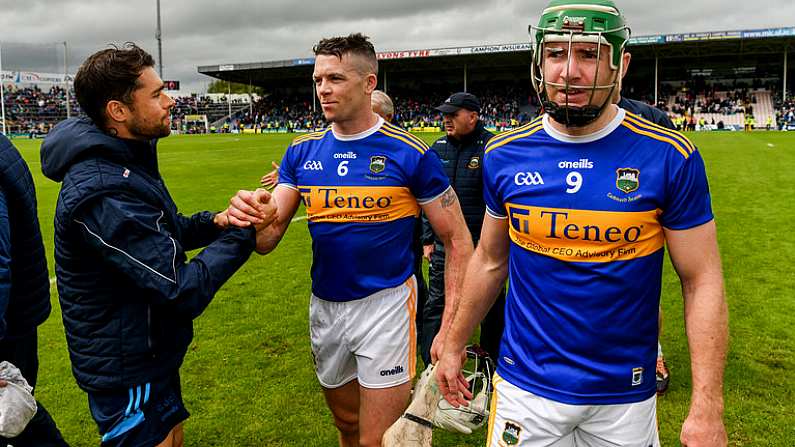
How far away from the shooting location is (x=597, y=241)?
220cm

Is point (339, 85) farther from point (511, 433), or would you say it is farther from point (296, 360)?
point (296, 360)

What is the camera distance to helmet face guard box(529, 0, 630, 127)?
2152 mm

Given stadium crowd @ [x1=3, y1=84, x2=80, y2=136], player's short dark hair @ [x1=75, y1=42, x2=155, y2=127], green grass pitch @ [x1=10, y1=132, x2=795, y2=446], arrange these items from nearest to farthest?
1. player's short dark hair @ [x1=75, y1=42, x2=155, y2=127]
2. green grass pitch @ [x1=10, y1=132, x2=795, y2=446]
3. stadium crowd @ [x1=3, y1=84, x2=80, y2=136]

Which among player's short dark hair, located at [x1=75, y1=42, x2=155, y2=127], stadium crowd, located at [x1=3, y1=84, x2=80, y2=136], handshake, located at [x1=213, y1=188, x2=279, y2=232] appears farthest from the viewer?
stadium crowd, located at [x1=3, y1=84, x2=80, y2=136]

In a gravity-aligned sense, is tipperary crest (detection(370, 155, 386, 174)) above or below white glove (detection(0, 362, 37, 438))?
above

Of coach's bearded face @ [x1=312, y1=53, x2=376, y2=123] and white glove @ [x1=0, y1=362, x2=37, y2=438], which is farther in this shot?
coach's bearded face @ [x1=312, y1=53, x2=376, y2=123]

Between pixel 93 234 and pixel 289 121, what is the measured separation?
60681mm

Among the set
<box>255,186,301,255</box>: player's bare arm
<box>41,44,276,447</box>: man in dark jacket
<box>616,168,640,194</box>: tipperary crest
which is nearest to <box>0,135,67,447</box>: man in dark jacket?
<box>41,44,276,447</box>: man in dark jacket

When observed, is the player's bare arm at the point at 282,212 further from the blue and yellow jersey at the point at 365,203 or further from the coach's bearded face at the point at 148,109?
the coach's bearded face at the point at 148,109

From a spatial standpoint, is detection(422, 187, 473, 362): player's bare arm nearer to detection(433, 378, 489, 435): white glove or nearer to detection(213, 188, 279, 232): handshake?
detection(433, 378, 489, 435): white glove

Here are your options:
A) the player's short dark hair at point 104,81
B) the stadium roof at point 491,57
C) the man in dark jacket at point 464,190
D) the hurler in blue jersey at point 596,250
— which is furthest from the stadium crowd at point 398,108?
the hurler in blue jersey at point 596,250

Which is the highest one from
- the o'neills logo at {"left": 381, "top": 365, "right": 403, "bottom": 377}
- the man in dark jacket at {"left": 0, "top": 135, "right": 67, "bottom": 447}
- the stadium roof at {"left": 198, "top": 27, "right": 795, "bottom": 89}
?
the stadium roof at {"left": 198, "top": 27, "right": 795, "bottom": 89}

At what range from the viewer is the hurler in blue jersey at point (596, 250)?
6.90ft

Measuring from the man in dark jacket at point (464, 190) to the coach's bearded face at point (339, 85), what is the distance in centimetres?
241
